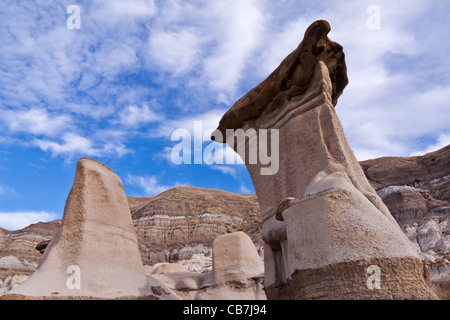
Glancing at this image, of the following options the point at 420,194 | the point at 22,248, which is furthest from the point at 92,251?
the point at 22,248

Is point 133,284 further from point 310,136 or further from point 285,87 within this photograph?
point 285,87

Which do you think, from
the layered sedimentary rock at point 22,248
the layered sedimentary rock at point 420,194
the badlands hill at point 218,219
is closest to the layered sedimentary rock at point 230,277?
the layered sedimentary rock at point 420,194

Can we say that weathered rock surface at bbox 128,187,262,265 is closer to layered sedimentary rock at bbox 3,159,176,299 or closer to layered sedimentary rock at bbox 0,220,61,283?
layered sedimentary rock at bbox 0,220,61,283

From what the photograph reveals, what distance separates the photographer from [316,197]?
3.78 metres

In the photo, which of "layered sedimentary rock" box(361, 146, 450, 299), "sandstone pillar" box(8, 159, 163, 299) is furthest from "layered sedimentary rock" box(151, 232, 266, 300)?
"layered sedimentary rock" box(361, 146, 450, 299)

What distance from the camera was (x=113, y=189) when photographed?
18.8 feet

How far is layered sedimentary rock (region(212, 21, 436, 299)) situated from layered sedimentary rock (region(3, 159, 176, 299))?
1780 mm

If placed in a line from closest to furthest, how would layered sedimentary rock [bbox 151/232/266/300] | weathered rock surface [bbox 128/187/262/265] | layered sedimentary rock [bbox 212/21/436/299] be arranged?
layered sedimentary rock [bbox 212/21/436/299]
layered sedimentary rock [bbox 151/232/266/300]
weathered rock surface [bbox 128/187/262/265]

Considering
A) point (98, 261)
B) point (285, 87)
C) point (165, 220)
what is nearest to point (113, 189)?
point (98, 261)

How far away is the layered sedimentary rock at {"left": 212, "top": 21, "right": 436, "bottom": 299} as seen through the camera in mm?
3266

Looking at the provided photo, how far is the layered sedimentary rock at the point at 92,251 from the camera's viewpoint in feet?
15.2

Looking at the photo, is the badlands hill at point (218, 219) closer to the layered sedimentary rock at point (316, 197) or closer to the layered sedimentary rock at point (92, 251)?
the layered sedimentary rock at point (92, 251)

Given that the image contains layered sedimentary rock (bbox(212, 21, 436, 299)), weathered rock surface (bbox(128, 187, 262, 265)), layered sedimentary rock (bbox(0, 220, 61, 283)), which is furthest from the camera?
weathered rock surface (bbox(128, 187, 262, 265))

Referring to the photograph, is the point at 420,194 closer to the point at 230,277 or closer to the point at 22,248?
the point at 230,277
